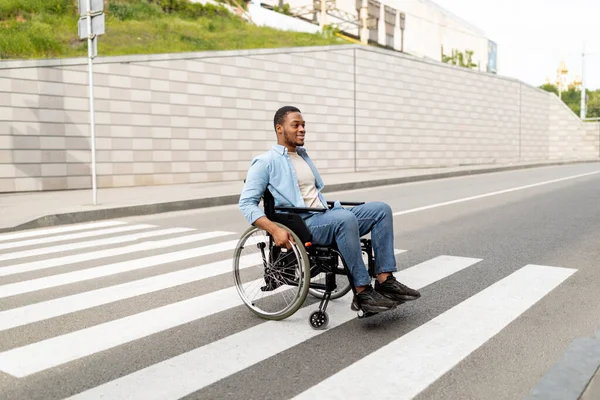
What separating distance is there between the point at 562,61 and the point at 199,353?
87.4 metres

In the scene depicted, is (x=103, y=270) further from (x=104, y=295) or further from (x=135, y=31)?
(x=135, y=31)

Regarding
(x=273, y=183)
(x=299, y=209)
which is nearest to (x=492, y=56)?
(x=273, y=183)

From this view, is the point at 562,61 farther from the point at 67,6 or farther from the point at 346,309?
the point at 346,309

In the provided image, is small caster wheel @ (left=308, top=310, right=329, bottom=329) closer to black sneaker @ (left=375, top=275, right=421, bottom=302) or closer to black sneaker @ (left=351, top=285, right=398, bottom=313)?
black sneaker @ (left=351, top=285, right=398, bottom=313)

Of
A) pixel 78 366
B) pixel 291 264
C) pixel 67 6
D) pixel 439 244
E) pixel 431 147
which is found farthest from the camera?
pixel 431 147

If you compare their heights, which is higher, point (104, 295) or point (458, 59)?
point (458, 59)

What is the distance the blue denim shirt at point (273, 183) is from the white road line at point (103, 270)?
2.33 m

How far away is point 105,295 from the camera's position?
16.8 feet

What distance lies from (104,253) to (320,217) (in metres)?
3.87

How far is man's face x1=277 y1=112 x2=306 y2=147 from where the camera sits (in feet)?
14.6

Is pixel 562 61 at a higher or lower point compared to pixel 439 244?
higher

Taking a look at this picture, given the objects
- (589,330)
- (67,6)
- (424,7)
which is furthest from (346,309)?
(424,7)

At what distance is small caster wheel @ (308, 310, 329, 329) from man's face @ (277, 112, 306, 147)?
4.18 ft

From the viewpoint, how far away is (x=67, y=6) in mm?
20047
